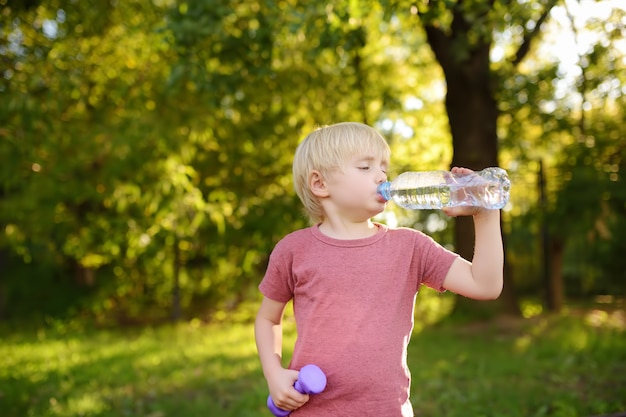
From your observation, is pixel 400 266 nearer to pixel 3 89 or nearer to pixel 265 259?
pixel 3 89

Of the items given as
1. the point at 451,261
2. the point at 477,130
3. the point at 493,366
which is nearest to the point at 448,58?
the point at 477,130

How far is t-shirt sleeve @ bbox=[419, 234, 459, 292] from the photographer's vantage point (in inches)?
90.6

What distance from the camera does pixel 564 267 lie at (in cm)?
1346

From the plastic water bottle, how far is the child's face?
0.04 meters

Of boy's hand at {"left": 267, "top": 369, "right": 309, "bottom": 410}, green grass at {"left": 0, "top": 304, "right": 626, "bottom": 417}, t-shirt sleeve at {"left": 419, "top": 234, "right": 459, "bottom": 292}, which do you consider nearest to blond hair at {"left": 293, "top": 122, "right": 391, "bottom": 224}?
t-shirt sleeve at {"left": 419, "top": 234, "right": 459, "bottom": 292}

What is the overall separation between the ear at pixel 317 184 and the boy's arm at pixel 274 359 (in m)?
0.44

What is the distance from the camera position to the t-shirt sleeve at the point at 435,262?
7.55 ft

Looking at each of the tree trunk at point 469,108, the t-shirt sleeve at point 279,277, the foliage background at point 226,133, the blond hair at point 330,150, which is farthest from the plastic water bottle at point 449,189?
the tree trunk at point 469,108

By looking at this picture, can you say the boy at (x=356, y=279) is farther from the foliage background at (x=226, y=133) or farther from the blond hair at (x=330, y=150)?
the foliage background at (x=226, y=133)

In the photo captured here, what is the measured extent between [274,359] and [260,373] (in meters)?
3.84

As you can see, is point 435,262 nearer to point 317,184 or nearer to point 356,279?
point 356,279

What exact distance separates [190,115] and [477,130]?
371 centimetres

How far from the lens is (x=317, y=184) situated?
2482 millimetres

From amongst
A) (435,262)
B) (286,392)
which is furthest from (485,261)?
(286,392)
